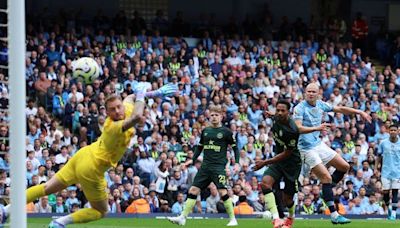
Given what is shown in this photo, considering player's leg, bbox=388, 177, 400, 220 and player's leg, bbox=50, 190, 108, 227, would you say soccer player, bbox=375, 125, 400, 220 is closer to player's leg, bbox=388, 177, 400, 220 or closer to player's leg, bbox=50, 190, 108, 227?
player's leg, bbox=388, 177, 400, 220

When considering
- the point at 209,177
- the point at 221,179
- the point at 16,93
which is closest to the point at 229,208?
the point at 221,179

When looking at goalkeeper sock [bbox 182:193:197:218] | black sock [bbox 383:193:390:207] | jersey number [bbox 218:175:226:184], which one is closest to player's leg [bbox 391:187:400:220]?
black sock [bbox 383:193:390:207]

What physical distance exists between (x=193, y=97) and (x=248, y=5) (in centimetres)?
993

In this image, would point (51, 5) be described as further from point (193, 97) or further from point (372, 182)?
point (372, 182)

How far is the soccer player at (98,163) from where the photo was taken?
42.1 feet

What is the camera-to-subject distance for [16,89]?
9.40 metres

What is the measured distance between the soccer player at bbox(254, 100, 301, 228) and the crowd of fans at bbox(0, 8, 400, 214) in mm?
6881

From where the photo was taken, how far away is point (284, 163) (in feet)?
51.3

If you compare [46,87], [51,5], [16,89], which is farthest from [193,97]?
[16,89]

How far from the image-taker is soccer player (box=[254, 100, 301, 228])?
1512 centimetres

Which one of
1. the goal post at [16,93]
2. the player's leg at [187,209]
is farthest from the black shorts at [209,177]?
the goal post at [16,93]

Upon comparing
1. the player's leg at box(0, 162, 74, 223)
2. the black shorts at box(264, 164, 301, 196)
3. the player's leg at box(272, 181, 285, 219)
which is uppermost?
the player's leg at box(0, 162, 74, 223)

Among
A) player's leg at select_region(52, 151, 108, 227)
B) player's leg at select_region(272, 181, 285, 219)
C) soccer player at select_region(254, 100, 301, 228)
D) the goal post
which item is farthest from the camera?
player's leg at select_region(272, 181, 285, 219)

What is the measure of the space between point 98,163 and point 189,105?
14873mm
